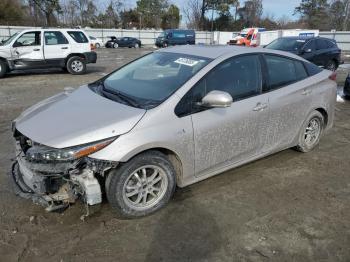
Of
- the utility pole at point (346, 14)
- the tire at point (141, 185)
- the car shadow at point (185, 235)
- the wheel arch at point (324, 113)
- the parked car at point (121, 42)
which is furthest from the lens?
the utility pole at point (346, 14)

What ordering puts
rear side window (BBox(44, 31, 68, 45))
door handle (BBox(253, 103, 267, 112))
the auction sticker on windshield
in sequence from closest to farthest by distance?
the auction sticker on windshield, door handle (BBox(253, 103, 267, 112)), rear side window (BBox(44, 31, 68, 45))

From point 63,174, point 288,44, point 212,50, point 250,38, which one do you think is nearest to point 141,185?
point 63,174

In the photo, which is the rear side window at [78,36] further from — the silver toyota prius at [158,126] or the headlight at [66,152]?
the headlight at [66,152]

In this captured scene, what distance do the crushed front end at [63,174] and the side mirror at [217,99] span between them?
3.55 ft

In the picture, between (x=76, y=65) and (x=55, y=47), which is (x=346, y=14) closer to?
(x=76, y=65)

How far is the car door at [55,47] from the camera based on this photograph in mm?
13251

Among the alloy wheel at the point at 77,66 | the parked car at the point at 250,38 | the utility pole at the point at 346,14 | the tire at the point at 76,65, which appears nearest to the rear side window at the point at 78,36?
the tire at the point at 76,65

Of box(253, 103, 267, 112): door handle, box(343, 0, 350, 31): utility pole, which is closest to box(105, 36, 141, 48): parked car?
box(343, 0, 350, 31): utility pole

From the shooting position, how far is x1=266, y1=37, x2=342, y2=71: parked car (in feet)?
41.4

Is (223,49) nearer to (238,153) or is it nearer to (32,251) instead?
(238,153)

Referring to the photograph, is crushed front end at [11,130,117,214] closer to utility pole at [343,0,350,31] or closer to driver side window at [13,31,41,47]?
driver side window at [13,31,41,47]

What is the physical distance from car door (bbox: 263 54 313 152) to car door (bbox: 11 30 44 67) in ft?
35.3

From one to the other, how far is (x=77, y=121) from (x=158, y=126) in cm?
76

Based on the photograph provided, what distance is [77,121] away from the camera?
3322mm
